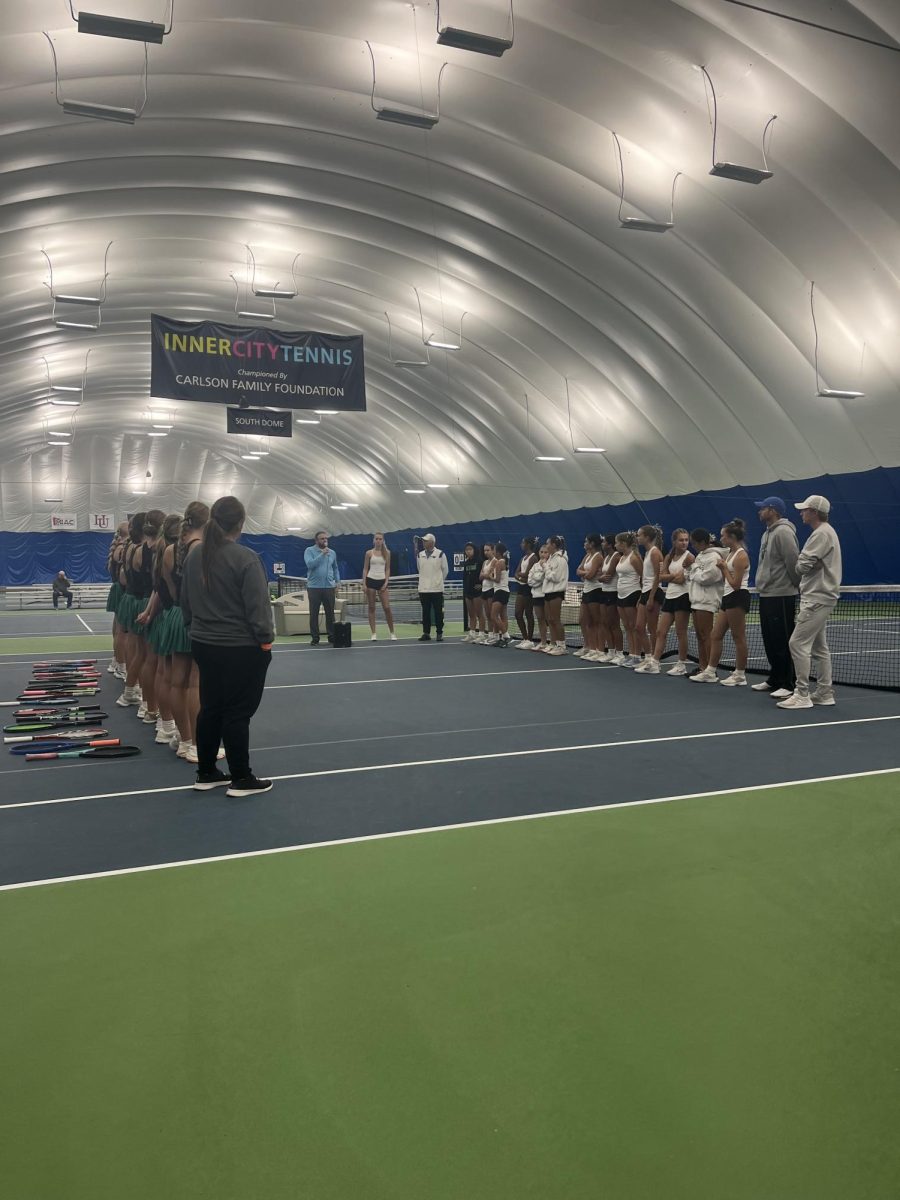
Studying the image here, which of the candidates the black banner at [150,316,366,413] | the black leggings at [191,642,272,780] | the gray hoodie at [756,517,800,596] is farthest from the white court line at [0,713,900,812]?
the black banner at [150,316,366,413]

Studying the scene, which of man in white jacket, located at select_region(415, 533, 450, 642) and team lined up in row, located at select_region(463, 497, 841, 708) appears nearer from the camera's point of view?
team lined up in row, located at select_region(463, 497, 841, 708)

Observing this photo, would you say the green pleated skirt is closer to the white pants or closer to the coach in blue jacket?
the coach in blue jacket

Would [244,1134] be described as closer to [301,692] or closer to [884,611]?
[301,692]

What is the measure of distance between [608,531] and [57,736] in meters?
24.7

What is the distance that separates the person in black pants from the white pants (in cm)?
486

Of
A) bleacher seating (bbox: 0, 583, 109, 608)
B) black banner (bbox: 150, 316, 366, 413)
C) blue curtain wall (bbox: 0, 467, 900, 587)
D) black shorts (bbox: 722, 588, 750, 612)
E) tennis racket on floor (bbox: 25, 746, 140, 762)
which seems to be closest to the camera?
tennis racket on floor (bbox: 25, 746, 140, 762)

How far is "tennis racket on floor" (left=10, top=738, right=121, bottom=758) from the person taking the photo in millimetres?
6320

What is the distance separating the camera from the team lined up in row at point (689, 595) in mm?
7828

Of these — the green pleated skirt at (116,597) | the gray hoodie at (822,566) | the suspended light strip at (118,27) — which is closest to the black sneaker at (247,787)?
the green pleated skirt at (116,597)

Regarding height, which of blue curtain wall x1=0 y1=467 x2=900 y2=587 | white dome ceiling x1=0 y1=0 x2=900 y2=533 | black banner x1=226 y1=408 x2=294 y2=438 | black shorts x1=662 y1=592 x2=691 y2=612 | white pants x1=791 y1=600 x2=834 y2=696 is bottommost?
white pants x1=791 y1=600 x2=834 y2=696

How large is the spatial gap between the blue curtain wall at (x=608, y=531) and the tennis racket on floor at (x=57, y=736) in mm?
19250

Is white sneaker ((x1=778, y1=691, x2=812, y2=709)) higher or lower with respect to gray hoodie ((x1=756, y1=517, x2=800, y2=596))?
lower

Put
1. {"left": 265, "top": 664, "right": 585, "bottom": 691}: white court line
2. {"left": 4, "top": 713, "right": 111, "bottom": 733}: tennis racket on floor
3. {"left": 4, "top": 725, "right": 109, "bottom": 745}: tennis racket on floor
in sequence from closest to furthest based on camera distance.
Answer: {"left": 4, "top": 725, "right": 109, "bottom": 745}: tennis racket on floor → {"left": 4, "top": 713, "right": 111, "bottom": 733}: tennis racket on floor → {"left": 265, "top": 664, "right": 585, "bottom": 691}: white court line

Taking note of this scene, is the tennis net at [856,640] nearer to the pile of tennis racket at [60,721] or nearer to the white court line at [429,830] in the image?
the white court line at [429,830]
